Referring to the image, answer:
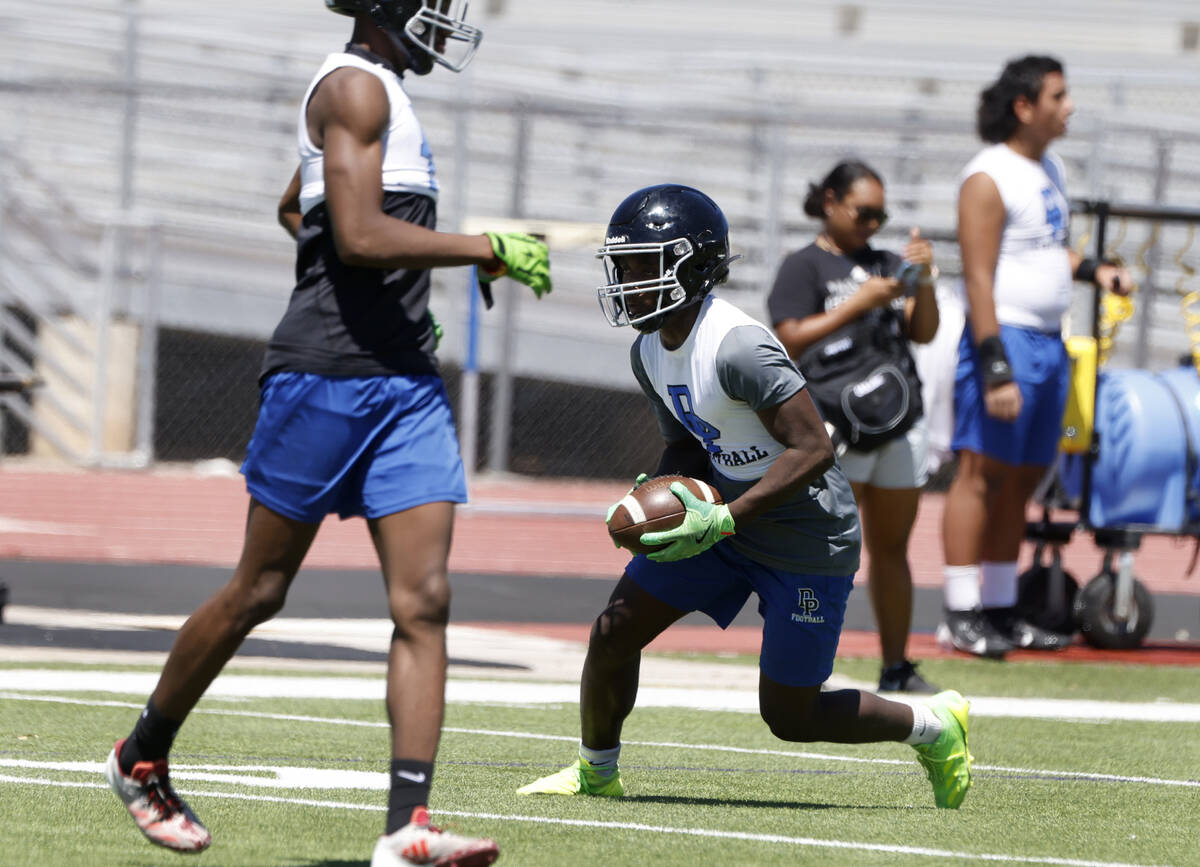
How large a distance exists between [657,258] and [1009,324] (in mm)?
3983

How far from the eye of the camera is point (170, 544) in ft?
42.4

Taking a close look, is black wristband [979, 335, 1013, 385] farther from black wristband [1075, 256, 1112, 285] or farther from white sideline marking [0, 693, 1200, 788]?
white sideline marking [0, 693, 1200, 788]

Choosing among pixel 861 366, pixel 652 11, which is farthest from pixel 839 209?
pixel 652 11

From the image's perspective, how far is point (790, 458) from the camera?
4.96 metres

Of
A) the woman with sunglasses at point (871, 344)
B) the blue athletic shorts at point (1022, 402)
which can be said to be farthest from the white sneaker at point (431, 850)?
the blue athletic shorts at point (1022, 402)

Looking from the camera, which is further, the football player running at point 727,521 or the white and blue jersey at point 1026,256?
the white and blue jersey at point 1026,256

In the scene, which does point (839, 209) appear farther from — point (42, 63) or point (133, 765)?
point (42, 63)

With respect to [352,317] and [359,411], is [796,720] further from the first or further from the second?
[352,317]

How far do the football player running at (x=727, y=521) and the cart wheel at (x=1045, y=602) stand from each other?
3.88 meters

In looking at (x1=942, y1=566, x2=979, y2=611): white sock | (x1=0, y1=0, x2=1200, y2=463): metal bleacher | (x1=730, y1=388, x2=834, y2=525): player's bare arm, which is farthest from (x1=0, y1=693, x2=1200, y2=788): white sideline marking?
(x1=0, y1=0, x2=1200, y2=463): metal bleacher

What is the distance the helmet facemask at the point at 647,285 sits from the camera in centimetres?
499

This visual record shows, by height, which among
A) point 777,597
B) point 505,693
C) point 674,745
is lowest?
point 505,693

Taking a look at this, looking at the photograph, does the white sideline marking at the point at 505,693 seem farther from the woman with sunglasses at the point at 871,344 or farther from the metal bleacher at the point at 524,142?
the metal bleacher at the point at 524,142

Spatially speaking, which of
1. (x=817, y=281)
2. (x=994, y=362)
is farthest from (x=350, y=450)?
(x=994, y=362)
